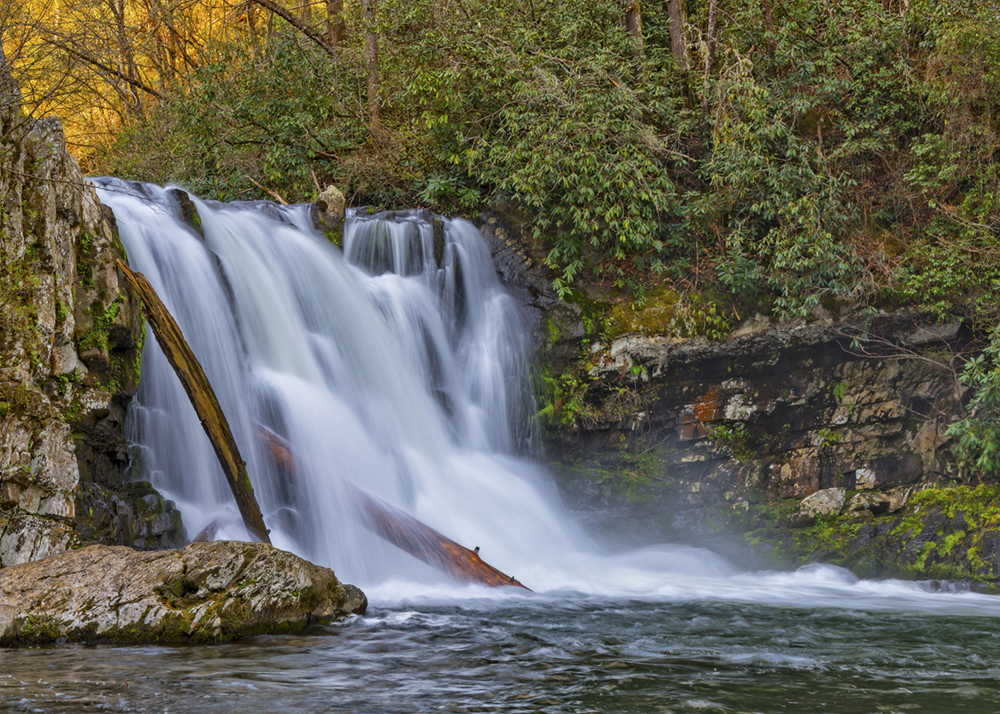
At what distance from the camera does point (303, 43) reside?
15.6m

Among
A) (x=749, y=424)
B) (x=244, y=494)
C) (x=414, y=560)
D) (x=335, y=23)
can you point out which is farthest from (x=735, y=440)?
(x=335, y=23)

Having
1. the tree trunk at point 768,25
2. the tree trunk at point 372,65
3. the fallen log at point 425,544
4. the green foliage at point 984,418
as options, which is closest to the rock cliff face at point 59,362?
the fallen log at point 425,544

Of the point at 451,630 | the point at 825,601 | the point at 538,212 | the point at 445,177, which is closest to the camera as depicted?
the point at 451,630

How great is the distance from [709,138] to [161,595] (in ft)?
32.4

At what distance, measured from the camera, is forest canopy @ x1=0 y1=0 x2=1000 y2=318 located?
9.40 m

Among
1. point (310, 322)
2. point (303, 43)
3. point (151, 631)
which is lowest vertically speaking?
point (151, 631)

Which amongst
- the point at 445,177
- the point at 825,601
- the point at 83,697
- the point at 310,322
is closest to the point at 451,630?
the point at 83,697

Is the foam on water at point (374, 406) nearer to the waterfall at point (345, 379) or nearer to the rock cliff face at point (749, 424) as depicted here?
the waterfall at point (345, 379)

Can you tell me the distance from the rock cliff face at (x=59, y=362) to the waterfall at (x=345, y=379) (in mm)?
609

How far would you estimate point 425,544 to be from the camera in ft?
22.2

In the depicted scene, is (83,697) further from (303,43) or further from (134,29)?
(134,29)

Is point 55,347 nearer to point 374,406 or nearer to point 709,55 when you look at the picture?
point 374,406

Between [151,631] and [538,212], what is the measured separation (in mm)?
8086

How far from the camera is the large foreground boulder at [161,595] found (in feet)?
14.9
